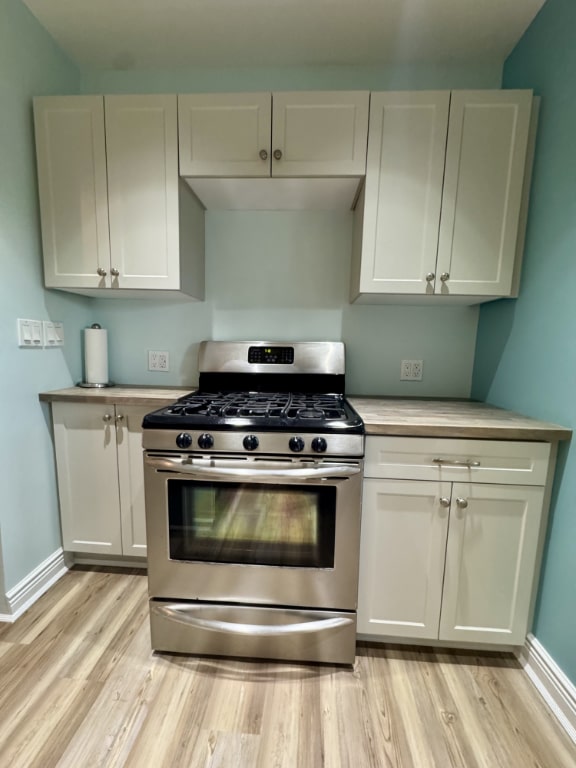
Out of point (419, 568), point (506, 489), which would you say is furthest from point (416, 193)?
point (419, 568)

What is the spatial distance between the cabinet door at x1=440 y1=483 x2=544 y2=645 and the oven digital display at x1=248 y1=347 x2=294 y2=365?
1.00 m

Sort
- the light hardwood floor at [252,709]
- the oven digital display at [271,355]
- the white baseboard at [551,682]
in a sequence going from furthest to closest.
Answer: the oven digital display at [271,355] < the white baseboard at [551,682] < the light hardwood floor at [252,709]

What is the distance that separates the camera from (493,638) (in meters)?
1.37

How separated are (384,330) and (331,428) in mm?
927

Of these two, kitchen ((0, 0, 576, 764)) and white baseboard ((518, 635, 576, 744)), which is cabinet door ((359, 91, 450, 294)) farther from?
white baseboard ((518, 635, 576, 744))

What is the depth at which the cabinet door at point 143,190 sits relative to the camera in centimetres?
154

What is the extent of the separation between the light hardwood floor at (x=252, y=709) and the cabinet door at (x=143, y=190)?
1586mm

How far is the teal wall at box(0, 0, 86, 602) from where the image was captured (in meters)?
1.46

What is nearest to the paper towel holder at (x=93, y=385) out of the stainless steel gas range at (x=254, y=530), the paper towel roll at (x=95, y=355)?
the paper towel roll at (x=95, y=355)

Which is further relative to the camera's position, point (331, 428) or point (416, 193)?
point (416, 193)

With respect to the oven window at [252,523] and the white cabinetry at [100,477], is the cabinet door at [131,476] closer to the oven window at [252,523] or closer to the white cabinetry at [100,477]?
the white cabinetry at [100,477]

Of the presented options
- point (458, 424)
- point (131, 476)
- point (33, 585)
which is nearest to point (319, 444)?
point (458, 424)

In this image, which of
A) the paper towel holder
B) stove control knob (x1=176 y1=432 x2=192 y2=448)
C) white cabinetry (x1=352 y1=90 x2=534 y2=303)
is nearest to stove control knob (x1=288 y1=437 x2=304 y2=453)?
stove control knob (x1=176 y1=432 x2=192 y2=448)

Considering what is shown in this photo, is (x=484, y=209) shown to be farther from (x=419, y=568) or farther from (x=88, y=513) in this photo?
(x=88, y=513)
